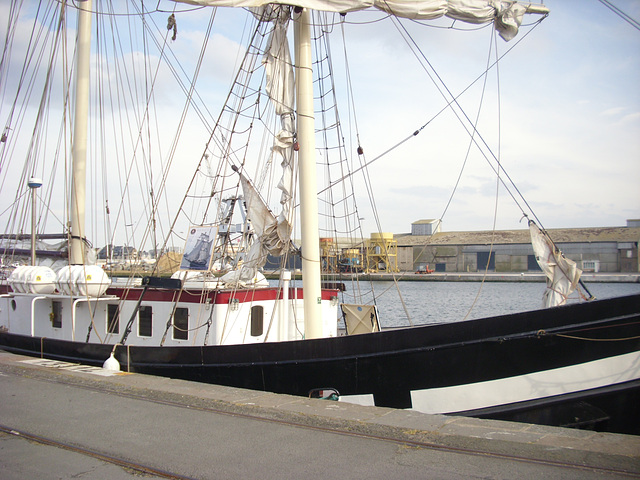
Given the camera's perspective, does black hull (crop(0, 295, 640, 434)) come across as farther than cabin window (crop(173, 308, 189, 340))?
No

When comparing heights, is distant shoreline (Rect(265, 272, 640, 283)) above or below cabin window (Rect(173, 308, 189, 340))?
below

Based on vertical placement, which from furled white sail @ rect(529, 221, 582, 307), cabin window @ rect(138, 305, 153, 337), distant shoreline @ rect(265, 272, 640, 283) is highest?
furled white sail @ rect(529, 221, 582, 307)

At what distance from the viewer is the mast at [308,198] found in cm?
978

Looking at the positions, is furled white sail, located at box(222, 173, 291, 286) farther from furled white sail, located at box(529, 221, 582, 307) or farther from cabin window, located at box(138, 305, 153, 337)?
furled white sail, located at box(529, 221, 582, 307)

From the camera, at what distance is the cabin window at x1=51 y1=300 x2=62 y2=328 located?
1378 cm

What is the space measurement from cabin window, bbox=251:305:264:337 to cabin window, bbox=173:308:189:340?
137 centimetres

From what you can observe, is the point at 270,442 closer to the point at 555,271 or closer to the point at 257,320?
the point at 555,271

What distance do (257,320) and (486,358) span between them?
17.4 ft

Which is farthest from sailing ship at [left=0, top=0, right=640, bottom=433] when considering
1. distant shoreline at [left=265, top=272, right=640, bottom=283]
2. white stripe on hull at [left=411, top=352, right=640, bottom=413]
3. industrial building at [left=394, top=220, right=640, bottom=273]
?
industrial building at [left=394, top=220, right=640, bottom=273]

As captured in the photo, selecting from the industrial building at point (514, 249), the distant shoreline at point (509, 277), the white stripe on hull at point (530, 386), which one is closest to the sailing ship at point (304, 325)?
the white stripe on hull at point (530, 386)

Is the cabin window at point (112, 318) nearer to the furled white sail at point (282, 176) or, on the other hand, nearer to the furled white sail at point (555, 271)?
the furled white sail at point (282, 176)

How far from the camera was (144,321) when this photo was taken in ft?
39.2

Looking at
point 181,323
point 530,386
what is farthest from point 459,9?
point 181,323

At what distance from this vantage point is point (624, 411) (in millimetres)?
7359
